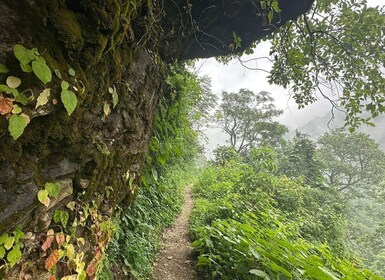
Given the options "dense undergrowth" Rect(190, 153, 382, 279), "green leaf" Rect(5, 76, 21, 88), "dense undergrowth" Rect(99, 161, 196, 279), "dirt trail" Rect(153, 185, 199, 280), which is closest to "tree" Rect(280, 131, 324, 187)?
"dense undergrowth" Rect(190, 153, 382, 279)

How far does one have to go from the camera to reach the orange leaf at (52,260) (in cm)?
179

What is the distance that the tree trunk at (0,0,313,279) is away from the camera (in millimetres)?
1411

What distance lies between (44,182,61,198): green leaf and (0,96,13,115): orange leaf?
1.96 feet

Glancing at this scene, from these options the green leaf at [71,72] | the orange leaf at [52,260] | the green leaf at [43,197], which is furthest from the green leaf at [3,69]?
the orange leaf at [52,260]

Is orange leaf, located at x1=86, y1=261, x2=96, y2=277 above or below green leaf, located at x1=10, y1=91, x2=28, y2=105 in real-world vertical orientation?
below

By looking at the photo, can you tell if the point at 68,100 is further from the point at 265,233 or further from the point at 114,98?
the point at 265,233

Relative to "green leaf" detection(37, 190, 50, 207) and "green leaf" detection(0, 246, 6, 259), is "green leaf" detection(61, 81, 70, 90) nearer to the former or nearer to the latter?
"green leaf" detection(37, 190, 50, 207)

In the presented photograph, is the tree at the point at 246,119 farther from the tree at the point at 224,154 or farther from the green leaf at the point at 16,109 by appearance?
the green leaf at the point at 16,109

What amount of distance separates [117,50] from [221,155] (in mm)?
19224

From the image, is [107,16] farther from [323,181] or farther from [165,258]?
[323,181]

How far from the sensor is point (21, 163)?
1467 mm

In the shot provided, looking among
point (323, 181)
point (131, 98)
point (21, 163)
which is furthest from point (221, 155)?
point (21, 163)

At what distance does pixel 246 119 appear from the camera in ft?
106

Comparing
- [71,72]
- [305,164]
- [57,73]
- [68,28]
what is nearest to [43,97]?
[57,73]
